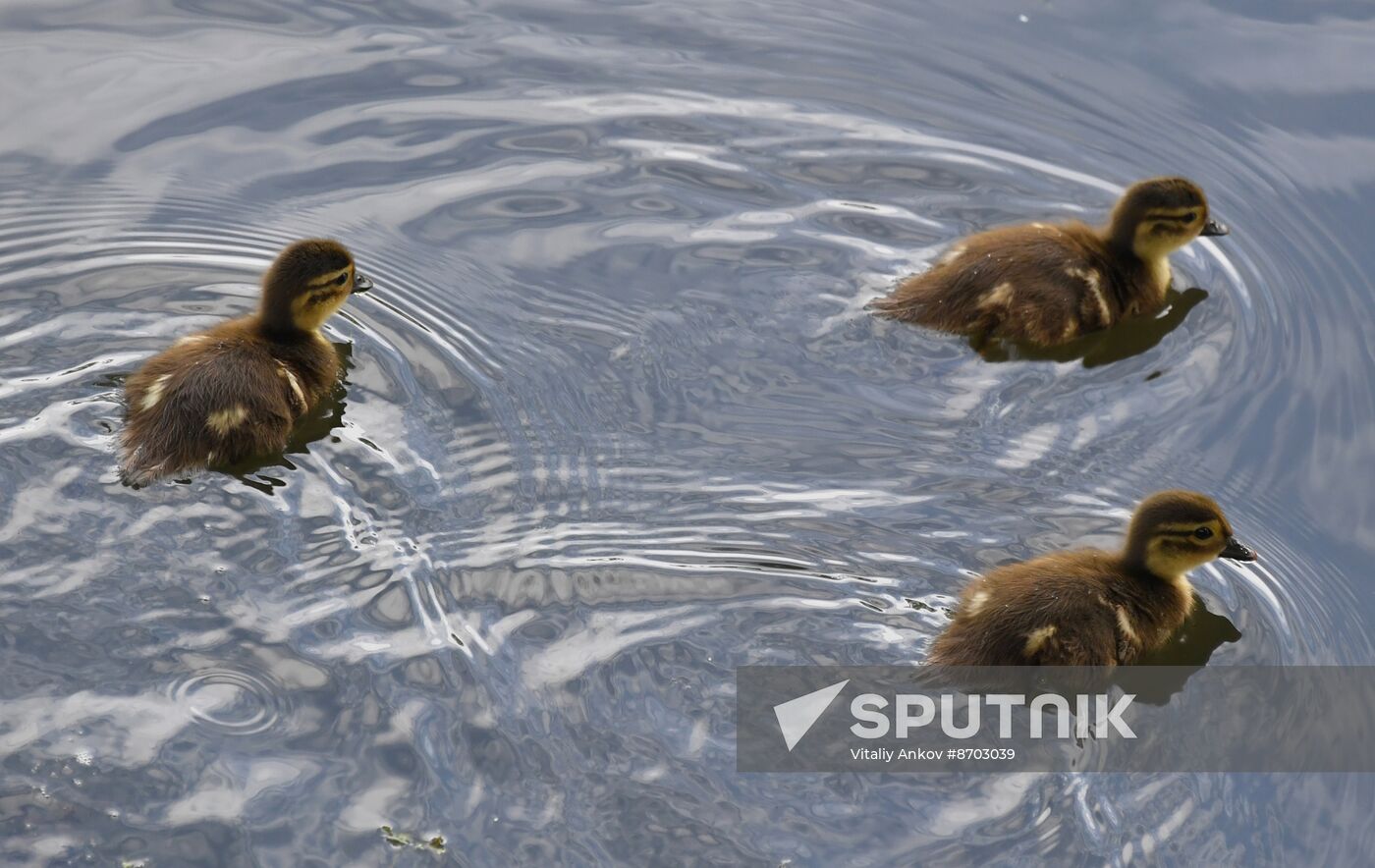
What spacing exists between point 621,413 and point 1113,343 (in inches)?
67.8

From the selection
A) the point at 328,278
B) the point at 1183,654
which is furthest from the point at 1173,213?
the point at 328,278

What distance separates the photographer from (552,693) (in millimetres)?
4438

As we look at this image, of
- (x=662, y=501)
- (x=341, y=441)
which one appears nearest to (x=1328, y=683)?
(x=662, y=501)

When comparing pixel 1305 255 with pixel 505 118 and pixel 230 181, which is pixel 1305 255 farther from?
pixel 230 181

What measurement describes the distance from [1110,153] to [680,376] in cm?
219

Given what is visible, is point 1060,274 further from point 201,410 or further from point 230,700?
point 230,700

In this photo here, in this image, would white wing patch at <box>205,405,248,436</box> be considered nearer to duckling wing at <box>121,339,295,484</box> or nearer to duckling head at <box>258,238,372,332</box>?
duckling wing at <box>121,339,295,484</box>

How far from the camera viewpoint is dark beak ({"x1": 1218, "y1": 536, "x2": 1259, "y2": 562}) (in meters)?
4.97

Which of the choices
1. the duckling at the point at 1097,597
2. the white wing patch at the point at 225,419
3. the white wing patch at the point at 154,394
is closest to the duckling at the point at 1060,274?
the duckling at the point at 1097,597

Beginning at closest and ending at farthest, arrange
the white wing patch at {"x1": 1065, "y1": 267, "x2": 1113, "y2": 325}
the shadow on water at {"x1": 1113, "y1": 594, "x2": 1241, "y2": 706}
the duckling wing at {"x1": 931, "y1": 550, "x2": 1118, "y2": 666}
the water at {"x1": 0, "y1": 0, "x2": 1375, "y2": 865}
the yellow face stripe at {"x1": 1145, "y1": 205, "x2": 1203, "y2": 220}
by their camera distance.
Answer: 1. the water at {"x1": 0, "y1": 0, "x2": 1375, "y2": 865}
2. the duckling wing at {"x1": 931, "y1": 550, "x2": 1118, "y2": 666}
3. the shadow on water at {"x1": 1113, "y1": 594, "x2": 1241, "y2": 706}
4. the white wing patch at {"x1": 1065, "y1": 267, "x2": 1113, "y2": 325}
5. the yellow face stripe at {"x1": 1145, "y1": 205, "x2": 1203, "y2": 220}

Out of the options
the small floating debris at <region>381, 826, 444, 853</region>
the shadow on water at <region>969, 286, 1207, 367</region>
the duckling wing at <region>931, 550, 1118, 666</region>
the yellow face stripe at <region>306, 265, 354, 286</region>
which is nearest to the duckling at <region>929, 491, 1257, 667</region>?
the duckling wing at <region>931, 550, 1118, 666</region>

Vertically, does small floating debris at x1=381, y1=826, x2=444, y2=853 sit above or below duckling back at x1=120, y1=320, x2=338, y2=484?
below

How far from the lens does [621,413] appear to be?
5422mm

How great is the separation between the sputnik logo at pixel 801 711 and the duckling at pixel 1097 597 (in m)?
0.31
